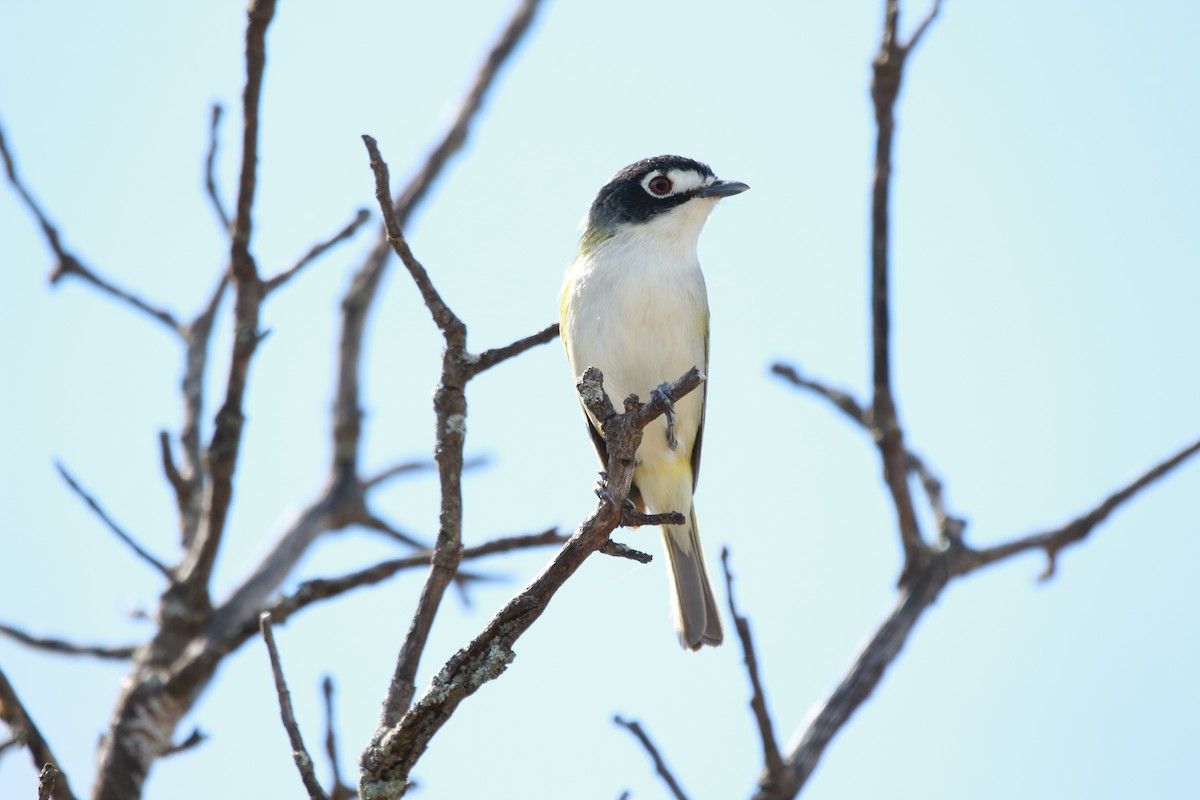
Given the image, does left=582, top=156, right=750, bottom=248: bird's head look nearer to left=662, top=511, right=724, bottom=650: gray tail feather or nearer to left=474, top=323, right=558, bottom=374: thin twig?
left=662, top=511, right=724, bottom=650: gray tail feather

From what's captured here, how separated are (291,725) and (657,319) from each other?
302 cm

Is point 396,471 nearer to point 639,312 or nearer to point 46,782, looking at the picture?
point 639,312

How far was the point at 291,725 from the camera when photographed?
3514 mm

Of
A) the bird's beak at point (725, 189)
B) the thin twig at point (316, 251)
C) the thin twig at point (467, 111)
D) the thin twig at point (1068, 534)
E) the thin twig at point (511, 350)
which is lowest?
the thin twig at point (1068, 534)

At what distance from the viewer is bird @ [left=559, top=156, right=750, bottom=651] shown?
6027 millimetres

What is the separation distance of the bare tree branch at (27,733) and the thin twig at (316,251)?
2.15 metres

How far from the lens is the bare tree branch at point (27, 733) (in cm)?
332

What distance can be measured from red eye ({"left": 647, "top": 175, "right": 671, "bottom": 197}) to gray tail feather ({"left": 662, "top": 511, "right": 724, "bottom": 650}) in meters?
1.72

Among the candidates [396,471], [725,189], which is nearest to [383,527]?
[396,471]

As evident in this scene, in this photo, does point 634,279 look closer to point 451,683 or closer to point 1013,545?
point 1013,545

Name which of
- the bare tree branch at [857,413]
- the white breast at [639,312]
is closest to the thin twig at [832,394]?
the bare tree branch at [857,413]

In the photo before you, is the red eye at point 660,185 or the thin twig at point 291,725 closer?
the thin twig at point 291,725

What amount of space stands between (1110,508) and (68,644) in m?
4.50

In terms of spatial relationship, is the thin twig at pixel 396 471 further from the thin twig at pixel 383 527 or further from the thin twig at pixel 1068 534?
the thin twig at pixel 1068 534
